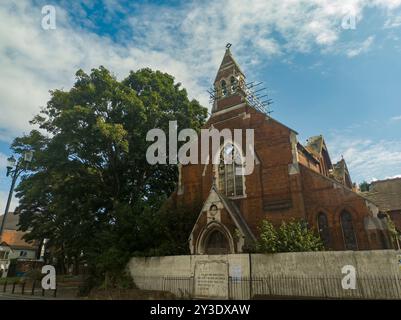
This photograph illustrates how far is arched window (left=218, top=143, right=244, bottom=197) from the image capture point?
68.8 feet

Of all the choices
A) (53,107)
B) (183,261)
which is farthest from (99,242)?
(53,107)

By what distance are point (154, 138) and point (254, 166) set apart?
31.0 ft

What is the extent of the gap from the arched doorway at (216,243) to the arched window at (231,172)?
3413 mm

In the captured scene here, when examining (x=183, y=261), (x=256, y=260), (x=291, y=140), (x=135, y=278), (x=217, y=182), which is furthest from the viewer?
(x=217, y=182)

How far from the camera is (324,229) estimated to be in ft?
56.3

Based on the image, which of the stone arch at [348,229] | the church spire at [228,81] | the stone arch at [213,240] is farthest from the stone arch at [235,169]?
the stone arch at [348,229]

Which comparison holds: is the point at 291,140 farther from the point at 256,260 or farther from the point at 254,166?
the point at 256,260

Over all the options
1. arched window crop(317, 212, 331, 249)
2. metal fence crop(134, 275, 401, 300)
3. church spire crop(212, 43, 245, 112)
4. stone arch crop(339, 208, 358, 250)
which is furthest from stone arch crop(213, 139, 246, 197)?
metal fence crop(134, 275, 401, 300)

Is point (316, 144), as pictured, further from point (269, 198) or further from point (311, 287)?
point (311, 287)

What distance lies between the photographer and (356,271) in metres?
12.2

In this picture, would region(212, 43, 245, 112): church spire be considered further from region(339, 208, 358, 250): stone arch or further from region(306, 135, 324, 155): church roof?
region(339, 208, 358, 250): stone arch

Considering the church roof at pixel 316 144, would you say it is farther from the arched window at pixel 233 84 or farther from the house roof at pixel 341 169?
the arched window at pixel 233 84

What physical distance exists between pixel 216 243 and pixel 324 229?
6.64 meters

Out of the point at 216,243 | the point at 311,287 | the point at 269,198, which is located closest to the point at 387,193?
the point at 269,198
